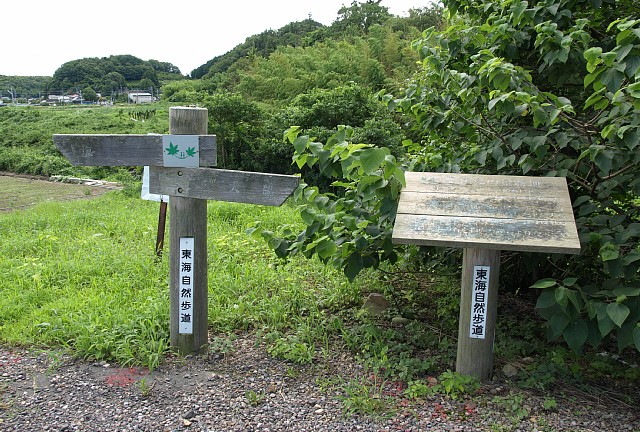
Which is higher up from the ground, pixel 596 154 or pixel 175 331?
pixel 596 154

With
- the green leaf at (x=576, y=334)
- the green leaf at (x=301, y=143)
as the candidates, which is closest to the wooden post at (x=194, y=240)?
the green leaf at (x=301, y=143)

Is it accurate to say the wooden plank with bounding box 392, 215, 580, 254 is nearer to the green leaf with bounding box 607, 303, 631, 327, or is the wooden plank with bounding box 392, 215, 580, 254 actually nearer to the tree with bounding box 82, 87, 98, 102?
the green leaf with bounding box 607, 303, 631, 327

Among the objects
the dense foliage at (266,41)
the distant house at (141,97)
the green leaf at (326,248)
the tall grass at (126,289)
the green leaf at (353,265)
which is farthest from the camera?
the distant house at (141,97)

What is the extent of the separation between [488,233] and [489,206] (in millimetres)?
246

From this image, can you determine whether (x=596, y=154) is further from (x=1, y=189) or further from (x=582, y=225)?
(x=1, y=189)

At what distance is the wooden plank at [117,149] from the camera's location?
124 inches

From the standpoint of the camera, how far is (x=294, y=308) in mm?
Answer: 3982

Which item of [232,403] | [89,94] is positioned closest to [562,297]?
[232,403]

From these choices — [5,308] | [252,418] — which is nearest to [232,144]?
[5,308]

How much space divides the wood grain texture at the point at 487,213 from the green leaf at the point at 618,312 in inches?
11.4

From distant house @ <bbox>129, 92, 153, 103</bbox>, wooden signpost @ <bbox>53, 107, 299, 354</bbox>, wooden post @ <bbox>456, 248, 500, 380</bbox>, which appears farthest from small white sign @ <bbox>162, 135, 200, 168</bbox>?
distant house @ <bbox>129, 92, 153, 103</bbox>

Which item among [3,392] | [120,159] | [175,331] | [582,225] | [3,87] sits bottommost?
[3,392]

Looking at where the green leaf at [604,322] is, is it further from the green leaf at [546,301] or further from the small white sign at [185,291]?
the small white sign at [185,291]

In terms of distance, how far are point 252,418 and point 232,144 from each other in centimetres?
876
